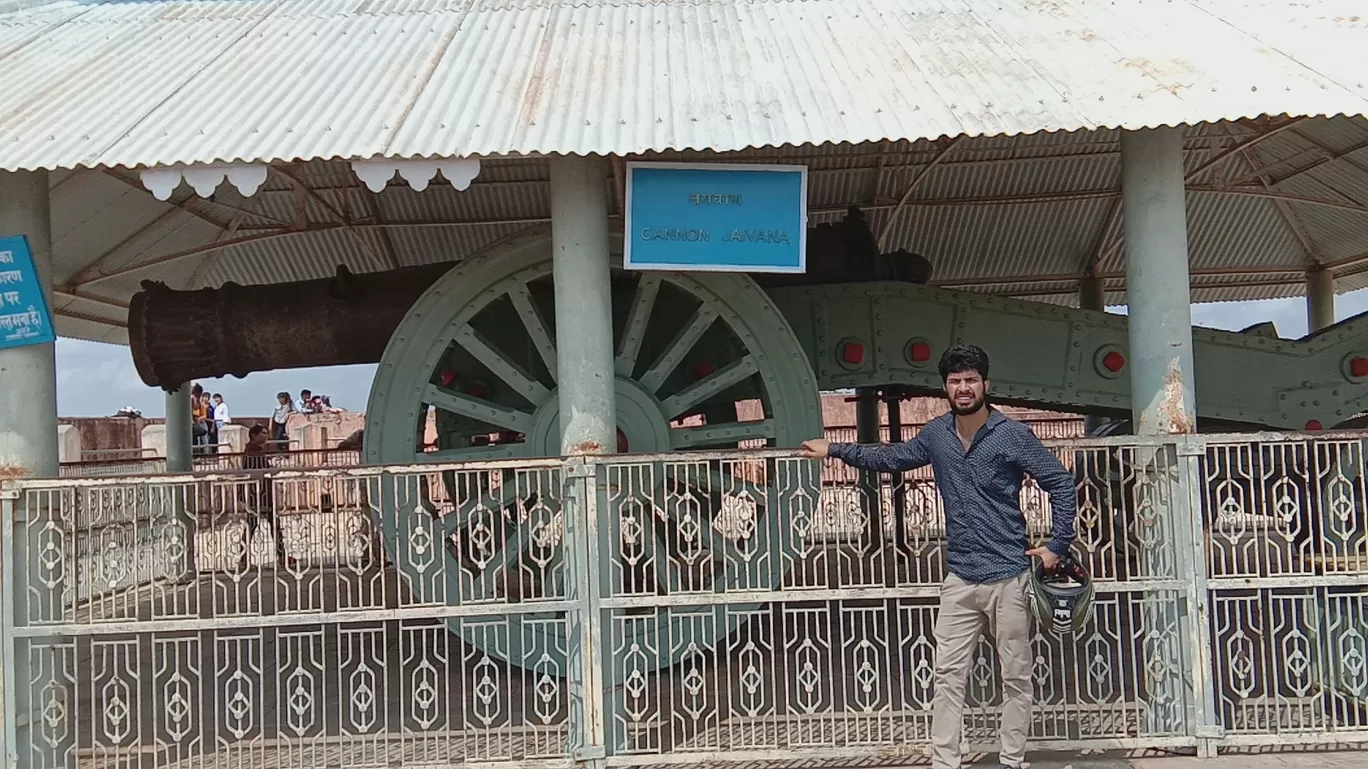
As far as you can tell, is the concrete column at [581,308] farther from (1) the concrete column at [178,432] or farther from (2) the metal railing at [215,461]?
(2) the metal railing at [215,461]

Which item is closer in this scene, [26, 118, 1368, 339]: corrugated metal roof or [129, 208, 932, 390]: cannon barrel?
[129, 208, 932, 390]: cannon barrel

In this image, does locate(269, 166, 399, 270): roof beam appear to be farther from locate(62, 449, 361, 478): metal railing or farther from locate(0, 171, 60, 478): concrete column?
locate(0, 171, 60, 478): concrete column

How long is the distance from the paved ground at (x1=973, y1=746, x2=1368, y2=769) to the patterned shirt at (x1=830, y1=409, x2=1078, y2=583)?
1.16 m

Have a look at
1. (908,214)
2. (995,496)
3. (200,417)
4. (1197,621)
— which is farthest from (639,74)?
(200,417)

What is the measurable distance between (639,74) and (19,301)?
3182 mm

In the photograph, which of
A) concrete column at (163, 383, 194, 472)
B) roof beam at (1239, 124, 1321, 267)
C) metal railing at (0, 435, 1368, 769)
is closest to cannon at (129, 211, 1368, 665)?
metal railing at (0, 435, 1368, 769)

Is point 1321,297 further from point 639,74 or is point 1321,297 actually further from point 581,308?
point 581,308

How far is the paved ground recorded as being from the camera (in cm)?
471

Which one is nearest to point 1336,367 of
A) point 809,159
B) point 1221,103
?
point 1221,103

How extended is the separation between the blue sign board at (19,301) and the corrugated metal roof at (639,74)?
1.56 feet

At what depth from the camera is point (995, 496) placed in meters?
4.19

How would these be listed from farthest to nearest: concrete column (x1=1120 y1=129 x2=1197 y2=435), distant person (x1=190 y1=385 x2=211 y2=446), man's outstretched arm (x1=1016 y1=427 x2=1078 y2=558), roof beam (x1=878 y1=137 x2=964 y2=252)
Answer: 1. distant person (x1=190 y1=385 x2=211 y2=446)
2. roof beam (x1=878 y1=137 x2=964 y2=252)
3. concrete column (x1=1120 y1=129 x2=1197 y2=435)
4. man's outstretched arm (x1=1016 y1=427 x2=1078 y2=558)

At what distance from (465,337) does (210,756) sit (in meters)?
2.50

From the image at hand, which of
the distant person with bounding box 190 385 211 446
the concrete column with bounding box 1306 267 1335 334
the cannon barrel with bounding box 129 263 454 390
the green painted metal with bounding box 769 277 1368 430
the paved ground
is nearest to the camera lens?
the paved ground
